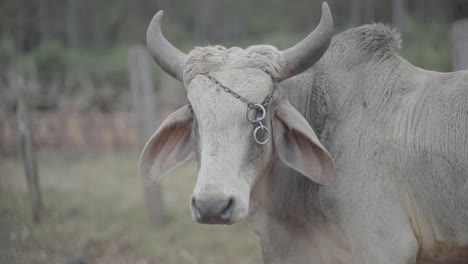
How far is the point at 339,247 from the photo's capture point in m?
3.78

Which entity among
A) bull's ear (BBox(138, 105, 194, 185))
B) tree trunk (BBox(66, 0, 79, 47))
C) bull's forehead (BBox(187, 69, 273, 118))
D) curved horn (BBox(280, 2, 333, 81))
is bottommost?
tree trunk (BBox(66, 0, 79, 47))

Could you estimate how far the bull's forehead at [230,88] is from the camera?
337 cm

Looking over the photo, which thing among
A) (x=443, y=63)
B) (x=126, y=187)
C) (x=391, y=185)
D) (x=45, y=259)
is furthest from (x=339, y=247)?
(x=443, y=63)

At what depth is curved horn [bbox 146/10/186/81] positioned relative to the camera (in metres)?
3.88

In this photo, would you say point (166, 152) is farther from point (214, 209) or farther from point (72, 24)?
point (72, 24)

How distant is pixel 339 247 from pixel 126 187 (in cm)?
688

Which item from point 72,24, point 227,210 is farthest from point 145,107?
point 72,24

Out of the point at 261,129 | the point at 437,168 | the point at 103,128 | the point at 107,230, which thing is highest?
the point at 261,129

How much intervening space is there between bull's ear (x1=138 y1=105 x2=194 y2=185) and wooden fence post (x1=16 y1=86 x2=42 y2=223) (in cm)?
493

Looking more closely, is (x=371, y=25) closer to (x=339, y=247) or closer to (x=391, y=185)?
(x=391, y=185)

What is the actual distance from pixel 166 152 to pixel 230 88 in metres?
0.89

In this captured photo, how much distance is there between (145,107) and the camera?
822 centimetres

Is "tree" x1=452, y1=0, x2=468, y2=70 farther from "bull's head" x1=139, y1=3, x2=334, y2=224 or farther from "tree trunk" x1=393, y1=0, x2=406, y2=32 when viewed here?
"tree trunk" x1=393, y1=0, x2=406, y2=32

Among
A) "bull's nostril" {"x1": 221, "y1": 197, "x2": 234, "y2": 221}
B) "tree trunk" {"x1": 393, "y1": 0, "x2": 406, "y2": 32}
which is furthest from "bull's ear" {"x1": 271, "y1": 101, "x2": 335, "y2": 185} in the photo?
"tree trunk" {"x1": 393, "y1": 0, "x2": 406, "y2": 32}
